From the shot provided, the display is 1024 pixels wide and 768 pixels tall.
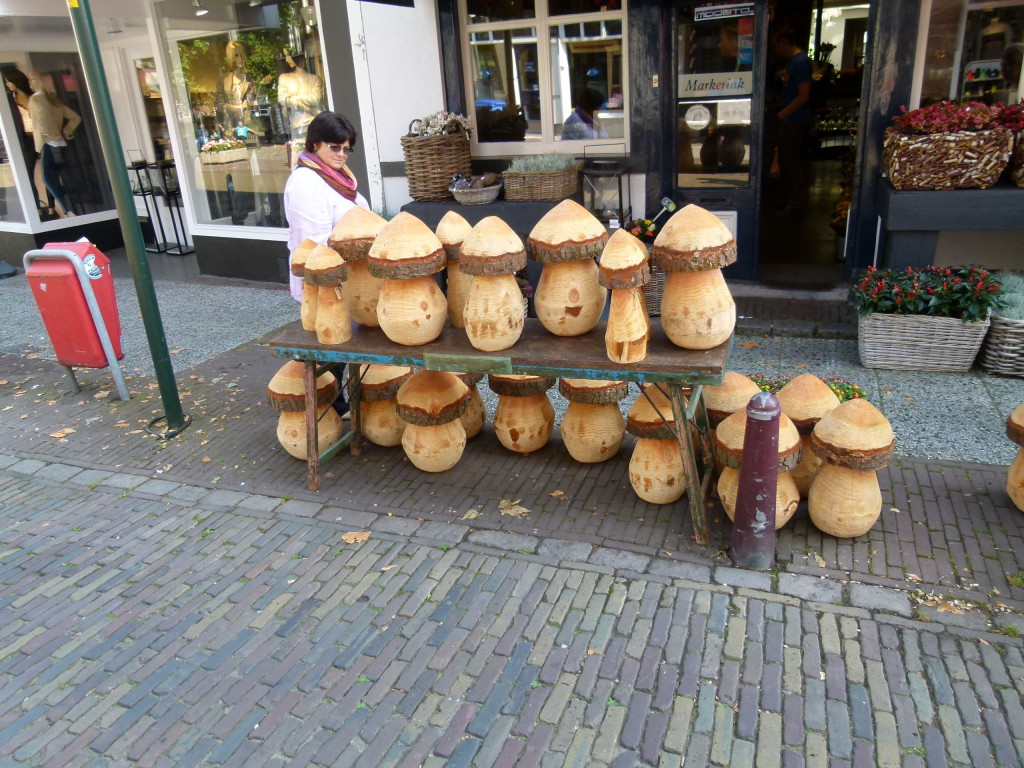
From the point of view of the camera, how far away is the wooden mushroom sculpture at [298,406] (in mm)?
4527

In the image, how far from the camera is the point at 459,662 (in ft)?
10.1

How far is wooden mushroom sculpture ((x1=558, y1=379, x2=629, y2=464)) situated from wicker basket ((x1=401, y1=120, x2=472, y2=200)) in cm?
383

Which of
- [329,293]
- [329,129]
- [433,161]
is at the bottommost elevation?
[329,293]

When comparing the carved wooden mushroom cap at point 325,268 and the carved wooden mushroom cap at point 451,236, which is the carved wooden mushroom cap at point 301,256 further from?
the carved wooden mushroom cap at point 451,236

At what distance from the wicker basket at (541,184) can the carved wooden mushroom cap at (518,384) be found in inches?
121

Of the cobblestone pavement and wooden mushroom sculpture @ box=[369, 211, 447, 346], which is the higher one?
wooden mushroom sculpture @ box=[369, 211, 447, 346]

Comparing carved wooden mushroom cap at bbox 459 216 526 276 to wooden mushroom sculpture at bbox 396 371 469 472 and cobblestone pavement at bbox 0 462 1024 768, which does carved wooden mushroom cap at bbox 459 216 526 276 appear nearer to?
wooden mushroom sculpture at bbox 396 371 469 472

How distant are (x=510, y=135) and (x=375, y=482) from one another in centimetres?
456

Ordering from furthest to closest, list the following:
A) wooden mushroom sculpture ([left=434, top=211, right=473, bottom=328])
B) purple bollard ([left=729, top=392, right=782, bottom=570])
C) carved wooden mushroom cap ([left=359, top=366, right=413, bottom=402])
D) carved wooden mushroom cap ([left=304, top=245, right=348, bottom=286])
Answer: carved wooden mushroom cap ([left=359, top=366, right=413, bottom=402]) < wooden mushroom sculpture ([left=434, top=211, right=473, bottom=328]) < carved wooden mushroom cap ([left=304, top=245, right=348, bottom=286]) < purple bollard ([left=729, top=392, right=782, bottom=570])

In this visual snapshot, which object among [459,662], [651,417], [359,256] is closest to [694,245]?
[651,417]

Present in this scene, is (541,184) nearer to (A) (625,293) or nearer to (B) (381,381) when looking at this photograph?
(B) (381,381)

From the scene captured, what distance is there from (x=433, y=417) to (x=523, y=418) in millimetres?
583

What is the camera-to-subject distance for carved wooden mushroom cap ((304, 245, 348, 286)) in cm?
393

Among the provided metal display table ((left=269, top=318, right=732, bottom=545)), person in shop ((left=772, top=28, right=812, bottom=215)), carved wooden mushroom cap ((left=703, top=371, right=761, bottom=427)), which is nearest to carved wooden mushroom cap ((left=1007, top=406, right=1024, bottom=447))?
carved wooden mushroom cap ((left=703, top=371, right=761, bottom=427))
